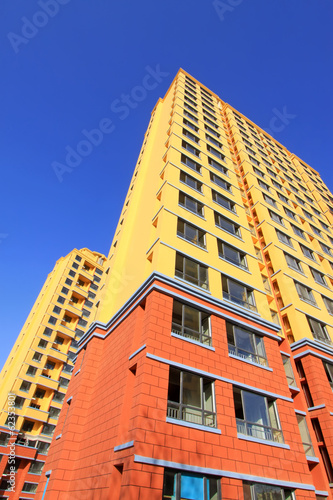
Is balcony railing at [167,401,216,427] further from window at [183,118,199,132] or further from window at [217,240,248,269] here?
window at [183,118,199,132]

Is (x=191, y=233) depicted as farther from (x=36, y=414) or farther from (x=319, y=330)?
(x=36, y=414)

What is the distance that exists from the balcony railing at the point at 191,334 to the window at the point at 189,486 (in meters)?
5.04

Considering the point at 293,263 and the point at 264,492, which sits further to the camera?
the point at 293,263

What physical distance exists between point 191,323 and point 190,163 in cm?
1359

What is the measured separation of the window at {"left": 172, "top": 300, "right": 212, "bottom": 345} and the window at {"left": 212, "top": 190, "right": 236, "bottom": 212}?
10.3 m

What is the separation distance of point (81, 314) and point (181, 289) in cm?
3906

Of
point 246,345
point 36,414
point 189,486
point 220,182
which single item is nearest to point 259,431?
point 246,345

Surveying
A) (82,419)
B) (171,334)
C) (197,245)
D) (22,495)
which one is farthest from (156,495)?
(22,495)

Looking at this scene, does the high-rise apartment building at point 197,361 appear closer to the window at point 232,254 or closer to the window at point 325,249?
the window at point 232,254

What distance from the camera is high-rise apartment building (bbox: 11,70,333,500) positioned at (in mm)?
10367

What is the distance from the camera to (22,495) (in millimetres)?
32250

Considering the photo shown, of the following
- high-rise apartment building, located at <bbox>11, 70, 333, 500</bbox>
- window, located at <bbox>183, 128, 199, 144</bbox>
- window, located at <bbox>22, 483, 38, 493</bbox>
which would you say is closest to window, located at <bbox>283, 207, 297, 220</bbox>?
high-rise apartment building, located at <bbox>11, 70, 333, 500</bbox>

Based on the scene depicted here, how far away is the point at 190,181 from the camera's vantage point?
21.3 metres

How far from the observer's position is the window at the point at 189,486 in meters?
9.40
